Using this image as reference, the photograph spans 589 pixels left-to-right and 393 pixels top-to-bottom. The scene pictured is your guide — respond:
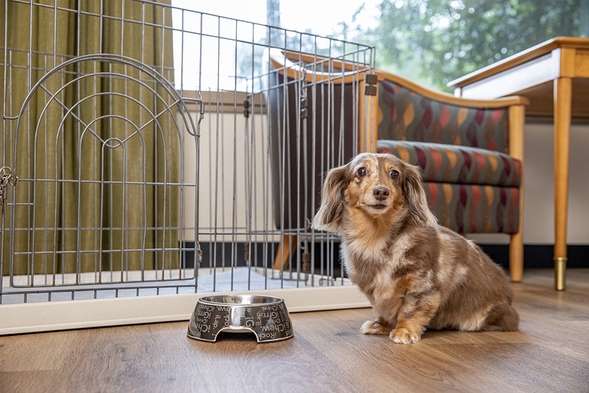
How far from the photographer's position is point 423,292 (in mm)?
1573

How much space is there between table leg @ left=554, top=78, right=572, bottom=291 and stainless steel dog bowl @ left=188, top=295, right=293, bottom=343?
1.54 m

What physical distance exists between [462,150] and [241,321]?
158cm

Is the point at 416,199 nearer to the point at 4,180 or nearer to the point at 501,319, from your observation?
the point at 501,319

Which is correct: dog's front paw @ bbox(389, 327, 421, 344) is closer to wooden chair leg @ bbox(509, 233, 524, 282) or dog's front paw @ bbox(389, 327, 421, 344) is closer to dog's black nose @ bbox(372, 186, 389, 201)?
dog's black nose @ bbox(372, 186, 389, 201)

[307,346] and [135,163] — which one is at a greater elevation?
[135,163]

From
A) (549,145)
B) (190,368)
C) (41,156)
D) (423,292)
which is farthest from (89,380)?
(549,145)

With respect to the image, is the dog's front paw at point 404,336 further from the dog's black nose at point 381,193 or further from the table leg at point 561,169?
the table leg at point 561,169

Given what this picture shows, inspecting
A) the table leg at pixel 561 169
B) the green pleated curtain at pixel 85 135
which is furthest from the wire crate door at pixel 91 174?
the table leg at pixel 561 169

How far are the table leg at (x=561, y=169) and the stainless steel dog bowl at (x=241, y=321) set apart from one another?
5.05 feet

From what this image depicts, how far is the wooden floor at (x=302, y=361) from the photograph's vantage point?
112 centimetres

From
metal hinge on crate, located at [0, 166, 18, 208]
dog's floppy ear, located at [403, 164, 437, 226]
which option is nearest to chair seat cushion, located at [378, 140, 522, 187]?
dog's floppy ear, located at [403, 164, 437, 226]

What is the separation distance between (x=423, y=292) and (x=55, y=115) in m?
1.90

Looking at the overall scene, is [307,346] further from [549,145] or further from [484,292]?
[549,145]

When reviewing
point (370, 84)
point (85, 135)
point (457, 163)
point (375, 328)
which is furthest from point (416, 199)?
point (85, 135)
